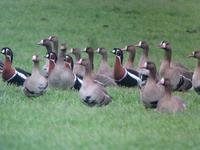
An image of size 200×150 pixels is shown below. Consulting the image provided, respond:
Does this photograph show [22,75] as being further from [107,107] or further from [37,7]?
[37,7]

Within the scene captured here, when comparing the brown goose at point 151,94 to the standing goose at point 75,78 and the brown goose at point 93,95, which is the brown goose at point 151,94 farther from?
the standing goose at point 75,78

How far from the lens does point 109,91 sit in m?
15.2

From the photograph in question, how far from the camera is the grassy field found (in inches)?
428

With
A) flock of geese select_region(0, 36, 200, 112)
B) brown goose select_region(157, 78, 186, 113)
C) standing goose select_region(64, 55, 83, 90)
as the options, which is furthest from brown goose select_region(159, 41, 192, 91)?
brown goose select_region(157, 78, 186, 113)

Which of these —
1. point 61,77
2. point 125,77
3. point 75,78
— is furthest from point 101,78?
point 61,77

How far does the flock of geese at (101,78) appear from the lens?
43.5 ft

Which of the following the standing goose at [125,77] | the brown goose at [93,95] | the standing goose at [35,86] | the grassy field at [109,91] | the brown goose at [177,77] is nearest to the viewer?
the grassy field at [109,91]

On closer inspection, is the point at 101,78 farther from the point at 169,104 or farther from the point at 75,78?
the point at 169,104

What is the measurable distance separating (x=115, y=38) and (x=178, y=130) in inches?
459

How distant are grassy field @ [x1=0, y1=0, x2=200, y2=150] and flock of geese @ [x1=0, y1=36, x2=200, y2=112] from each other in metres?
0.20

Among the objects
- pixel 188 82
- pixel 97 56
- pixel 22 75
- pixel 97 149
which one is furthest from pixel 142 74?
pixel 97 149

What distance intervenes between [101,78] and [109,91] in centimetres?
112

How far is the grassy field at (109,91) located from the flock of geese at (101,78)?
0.67ft

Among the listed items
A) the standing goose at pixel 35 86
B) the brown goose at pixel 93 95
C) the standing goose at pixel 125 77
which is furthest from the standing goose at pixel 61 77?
the brown goose at pixel 93 95
